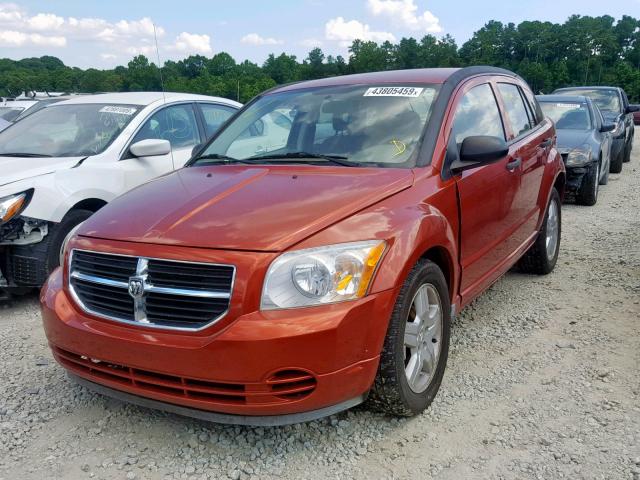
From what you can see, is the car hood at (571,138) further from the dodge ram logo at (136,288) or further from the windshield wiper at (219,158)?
the dodge ram logo at (136,288)

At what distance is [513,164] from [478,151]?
934mm

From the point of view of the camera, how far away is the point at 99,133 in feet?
17.5

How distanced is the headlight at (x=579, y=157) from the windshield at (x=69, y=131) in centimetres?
598

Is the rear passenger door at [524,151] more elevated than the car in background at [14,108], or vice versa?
the car in background at [14,108]

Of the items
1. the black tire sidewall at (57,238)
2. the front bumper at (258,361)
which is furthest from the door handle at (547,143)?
the black tire sidewall at (57,238)

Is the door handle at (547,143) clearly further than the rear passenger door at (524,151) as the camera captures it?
Yes

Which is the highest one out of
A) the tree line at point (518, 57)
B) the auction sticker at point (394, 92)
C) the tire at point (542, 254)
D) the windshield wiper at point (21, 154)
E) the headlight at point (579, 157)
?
the tree line at point (518, 57)

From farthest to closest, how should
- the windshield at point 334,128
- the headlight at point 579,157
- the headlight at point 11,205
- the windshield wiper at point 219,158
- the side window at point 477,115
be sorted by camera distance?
1. the headlight at point 579,157
2. the headlight at point 11,205
3. the windshield wiper at point 219,158
4. the side window at point 477,115
5. the windshield at point 334,128

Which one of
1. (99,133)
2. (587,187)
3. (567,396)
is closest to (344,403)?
(567,396)

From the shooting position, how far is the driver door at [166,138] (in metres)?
5.25

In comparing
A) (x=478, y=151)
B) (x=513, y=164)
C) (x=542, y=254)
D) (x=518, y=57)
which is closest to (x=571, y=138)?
(x=542, y=254)

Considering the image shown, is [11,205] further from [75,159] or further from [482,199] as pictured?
[482,199]

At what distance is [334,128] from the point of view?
11.7 ft

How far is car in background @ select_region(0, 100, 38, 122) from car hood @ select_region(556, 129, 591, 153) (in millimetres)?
9310
